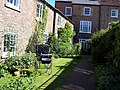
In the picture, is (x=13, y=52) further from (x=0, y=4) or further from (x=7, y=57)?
(x=0, y=4)

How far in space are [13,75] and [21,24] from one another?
481 cm

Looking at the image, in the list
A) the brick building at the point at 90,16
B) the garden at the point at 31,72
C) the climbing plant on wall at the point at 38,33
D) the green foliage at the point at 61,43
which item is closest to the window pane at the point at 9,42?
the garden at the point at 31,72

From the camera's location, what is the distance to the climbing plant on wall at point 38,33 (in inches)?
797

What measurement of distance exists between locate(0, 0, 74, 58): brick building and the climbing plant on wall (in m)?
0.43

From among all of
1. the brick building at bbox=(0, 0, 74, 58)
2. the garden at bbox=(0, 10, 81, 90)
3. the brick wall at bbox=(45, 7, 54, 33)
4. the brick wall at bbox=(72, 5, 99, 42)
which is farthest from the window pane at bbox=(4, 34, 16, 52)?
the brick wall at bbox=(72, 5, 99, 42)

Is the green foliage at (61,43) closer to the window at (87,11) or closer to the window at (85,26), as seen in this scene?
the window at (85,26)

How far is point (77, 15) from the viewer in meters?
46.9

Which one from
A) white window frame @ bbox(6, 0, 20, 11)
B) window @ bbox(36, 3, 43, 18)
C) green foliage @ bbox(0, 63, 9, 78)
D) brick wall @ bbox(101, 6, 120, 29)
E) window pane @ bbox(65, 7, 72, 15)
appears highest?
window pane @ bbox(65, 7, 72, 15)

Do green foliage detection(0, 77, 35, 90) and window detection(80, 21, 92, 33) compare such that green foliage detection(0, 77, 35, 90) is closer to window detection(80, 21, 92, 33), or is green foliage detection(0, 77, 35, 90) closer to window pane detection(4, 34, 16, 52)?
window pane detection(4, 34, 16, 52)

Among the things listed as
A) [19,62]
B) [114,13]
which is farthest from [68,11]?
[19,62]

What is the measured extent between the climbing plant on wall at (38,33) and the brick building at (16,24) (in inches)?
17.0

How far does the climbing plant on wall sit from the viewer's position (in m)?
20.2

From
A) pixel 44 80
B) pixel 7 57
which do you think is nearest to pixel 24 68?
pixel 7 57

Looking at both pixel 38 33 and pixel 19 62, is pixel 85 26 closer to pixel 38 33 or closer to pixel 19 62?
pixel 38 33
